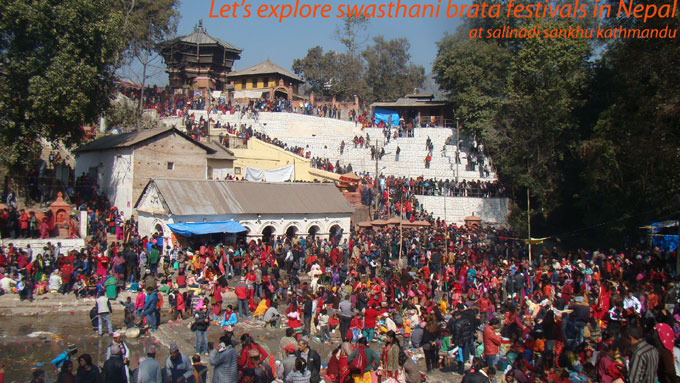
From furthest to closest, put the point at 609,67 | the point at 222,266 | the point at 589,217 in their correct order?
the point at 609,67
the point at 589,217
the point at 222,266

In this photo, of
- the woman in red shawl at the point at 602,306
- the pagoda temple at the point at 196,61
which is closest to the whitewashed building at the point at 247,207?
the woman in red shawl at the point at 602,306

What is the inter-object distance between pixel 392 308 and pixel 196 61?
42.8 metres

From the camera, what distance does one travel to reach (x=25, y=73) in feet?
72.9

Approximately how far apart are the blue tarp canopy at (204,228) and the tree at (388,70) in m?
43.4

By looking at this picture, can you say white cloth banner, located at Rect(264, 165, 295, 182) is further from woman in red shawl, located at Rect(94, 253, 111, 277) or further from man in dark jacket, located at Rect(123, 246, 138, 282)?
woman in red shawl, located at Rect(94, 253, 111, 277)

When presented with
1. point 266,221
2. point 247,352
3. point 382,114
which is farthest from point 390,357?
point 382,114

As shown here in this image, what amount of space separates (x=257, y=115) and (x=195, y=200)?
889 inches

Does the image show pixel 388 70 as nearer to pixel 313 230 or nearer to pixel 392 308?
pixel 313 230

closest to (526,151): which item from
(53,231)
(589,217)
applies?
(589,217)

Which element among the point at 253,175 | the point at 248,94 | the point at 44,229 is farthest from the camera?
the point at 248,94

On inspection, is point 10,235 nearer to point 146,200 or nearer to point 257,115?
point 146,200

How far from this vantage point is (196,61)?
51719mm

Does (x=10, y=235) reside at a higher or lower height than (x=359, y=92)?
lower

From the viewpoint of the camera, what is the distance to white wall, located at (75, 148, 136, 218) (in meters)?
25.7
